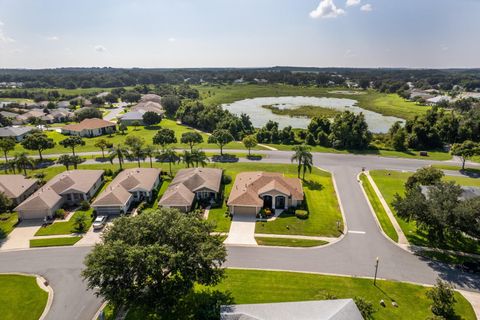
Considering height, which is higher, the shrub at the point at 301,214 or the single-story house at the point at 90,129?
the single-story house at the point at 90,129

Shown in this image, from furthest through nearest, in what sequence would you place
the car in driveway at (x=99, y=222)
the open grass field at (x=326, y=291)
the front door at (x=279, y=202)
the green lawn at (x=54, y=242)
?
the front door at (x=279, y=202), the car in driveway at (x=99, y=222), the green lawn at (x=54, y=242), the open grass field at (x=326, y=291)

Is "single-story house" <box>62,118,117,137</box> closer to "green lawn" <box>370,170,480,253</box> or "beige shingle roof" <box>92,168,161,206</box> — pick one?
"beige shingle roof" <box>92,168,161,206</box>

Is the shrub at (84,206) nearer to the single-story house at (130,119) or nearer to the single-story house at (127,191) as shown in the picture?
the single-story house at (127,191)

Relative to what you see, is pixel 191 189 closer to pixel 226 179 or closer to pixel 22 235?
pixel 226 179

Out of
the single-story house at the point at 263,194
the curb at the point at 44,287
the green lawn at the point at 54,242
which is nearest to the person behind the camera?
the curb at the point at 44,287

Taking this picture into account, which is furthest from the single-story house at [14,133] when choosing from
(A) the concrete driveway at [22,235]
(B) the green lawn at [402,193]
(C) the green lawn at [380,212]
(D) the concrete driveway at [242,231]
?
(B) the green lawn at [402,193]

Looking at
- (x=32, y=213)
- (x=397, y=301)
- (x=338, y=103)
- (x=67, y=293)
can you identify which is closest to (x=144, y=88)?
(x=338, y=103)
